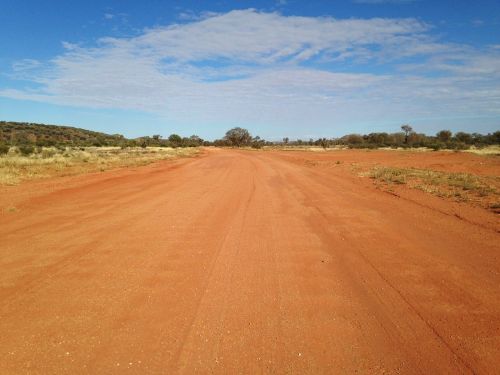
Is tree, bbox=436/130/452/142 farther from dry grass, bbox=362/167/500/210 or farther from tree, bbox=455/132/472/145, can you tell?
dry grass, bbox=362/167/500/210

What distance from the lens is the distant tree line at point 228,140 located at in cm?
5556

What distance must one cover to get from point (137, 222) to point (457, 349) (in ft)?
21.0

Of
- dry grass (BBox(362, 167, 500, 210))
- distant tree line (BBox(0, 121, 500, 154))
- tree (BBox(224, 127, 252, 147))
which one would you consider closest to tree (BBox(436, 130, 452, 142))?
distant tree line (BBox(0, 121, 500, 154))

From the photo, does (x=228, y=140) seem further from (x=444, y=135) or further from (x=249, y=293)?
(x=249, y=293)

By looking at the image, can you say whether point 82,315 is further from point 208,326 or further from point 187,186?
point 187,186

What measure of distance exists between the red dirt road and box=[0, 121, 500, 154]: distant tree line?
32.2 m

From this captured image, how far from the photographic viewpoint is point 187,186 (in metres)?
13.6

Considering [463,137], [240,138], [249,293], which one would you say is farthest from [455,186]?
[240,138]

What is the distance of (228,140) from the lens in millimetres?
111688

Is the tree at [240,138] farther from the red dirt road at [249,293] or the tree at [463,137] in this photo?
the red dirt road at [249,293]

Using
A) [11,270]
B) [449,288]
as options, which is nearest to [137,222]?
[11,270]

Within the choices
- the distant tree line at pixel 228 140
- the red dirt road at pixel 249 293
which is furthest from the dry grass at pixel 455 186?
the distant tree line at pixel 228 140

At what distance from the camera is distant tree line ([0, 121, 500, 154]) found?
5556cm

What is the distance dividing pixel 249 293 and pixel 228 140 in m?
108
